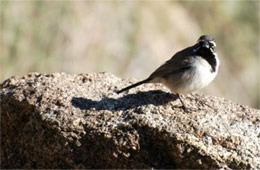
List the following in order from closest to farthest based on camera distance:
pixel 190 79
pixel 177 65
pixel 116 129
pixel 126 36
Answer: pixel 116 129, pixel 190 79, pixel 177 65, pixel 126 36

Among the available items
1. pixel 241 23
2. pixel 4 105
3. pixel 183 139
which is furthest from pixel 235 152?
pixel 241 23

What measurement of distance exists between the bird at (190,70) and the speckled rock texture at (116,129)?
0.28 metres

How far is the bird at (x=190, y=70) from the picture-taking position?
6.28 meters

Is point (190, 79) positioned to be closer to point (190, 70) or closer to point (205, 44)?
point (190, 70)

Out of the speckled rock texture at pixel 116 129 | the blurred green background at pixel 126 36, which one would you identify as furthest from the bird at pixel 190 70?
the blurred green background at pixel 126 36

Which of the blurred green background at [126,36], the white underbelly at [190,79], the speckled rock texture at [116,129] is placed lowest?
the speckled rock texture at [116,129]

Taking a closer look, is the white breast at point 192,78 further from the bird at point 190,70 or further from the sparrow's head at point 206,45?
the sparrow's head at point 206,45

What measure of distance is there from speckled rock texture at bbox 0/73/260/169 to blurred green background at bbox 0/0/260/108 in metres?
4.62

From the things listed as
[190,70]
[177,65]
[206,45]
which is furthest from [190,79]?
[206,45]

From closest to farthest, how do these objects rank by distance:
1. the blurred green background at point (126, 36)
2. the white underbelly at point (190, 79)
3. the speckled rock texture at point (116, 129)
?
1. the speckled rock texture at point (116, 129)
2. the white underbelly at point (190, 79)
3. the blurred green background at point (126, 36)

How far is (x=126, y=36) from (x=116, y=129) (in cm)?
666

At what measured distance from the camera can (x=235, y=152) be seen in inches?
201

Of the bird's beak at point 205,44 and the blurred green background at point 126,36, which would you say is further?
the blurred green background at point 126,36

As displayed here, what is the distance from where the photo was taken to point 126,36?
11.7 meters
